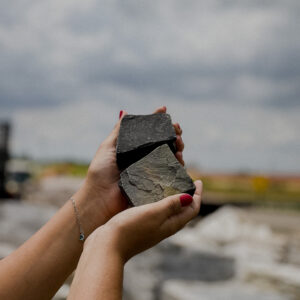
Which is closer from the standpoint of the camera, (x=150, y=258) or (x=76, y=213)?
(x=76, y=213)

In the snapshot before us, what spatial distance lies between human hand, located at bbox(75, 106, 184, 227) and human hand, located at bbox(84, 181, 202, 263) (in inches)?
19.9

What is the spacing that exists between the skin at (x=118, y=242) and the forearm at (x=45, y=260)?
465 millimetres

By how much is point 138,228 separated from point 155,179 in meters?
0.73

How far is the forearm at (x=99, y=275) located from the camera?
1223mm

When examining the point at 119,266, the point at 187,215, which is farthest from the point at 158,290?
the point at 119,266

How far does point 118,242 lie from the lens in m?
1.38

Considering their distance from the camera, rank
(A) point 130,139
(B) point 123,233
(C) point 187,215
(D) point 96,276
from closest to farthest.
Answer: (D) point 96,276 → (B) point 123,233 → (C) point 187,215 → (A) point 130,139

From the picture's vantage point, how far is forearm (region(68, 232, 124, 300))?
1.22 m

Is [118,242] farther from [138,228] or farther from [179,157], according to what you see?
[179,157]

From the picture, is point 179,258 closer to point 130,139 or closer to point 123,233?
point 130,139

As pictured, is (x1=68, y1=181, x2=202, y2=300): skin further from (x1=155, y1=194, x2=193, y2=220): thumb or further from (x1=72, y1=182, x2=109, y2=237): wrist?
(x1=72, y1=182, x2=109, y2=237): wrist

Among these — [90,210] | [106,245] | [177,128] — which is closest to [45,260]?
[90,210]

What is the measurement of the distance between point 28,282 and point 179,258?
11.7ft

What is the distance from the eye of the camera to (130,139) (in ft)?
7.34
